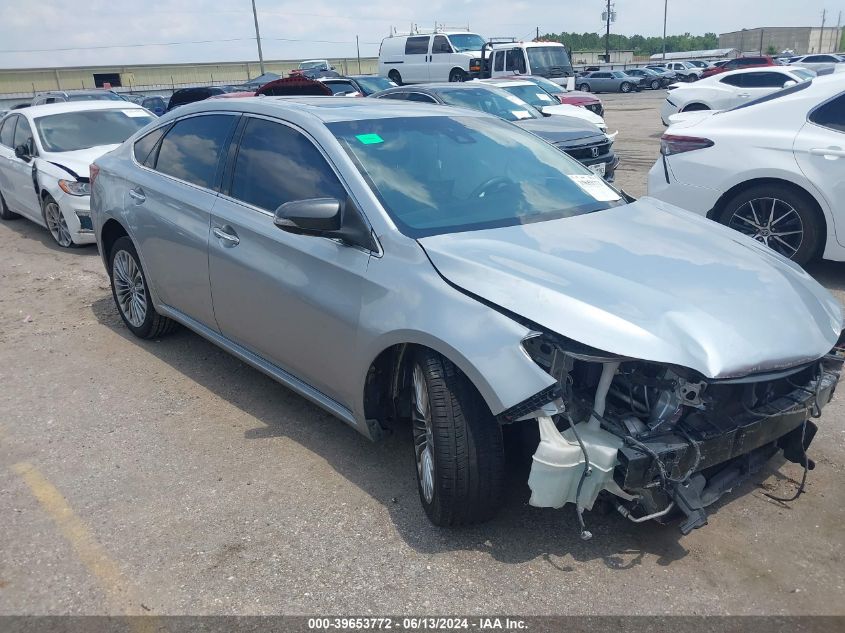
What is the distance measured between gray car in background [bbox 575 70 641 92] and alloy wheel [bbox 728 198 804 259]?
40.5m

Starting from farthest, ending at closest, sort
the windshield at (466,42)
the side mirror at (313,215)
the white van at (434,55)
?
the windshield at (466,42)
the white van at (434,55)
the side mirror at (313,215)

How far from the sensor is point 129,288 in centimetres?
533

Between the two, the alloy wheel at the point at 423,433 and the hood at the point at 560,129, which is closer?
the alloy wheel at the point at 423,433

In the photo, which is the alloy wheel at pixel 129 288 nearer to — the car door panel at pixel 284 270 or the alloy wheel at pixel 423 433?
the car door panel at pixel 284 270

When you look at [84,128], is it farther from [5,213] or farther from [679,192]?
[679,192]

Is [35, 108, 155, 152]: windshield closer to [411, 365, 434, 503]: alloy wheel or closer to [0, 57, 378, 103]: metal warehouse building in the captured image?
[411, 365, 434, 503]: alloy wheel

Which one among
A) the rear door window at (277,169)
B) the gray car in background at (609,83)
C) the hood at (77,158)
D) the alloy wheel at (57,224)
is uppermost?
the rear door window at (277,169)

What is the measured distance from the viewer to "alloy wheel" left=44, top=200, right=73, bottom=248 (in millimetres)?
8328

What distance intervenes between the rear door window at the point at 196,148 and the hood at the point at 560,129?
4.90m

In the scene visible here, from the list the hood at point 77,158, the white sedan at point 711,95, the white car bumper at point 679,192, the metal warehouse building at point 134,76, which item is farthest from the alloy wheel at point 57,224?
the metal warehouse building at point 134,76

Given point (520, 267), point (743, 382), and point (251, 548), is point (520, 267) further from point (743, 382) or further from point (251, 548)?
point (251, 548)

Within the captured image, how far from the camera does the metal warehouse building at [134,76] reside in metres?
49.0

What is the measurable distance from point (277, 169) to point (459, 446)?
6.03ft

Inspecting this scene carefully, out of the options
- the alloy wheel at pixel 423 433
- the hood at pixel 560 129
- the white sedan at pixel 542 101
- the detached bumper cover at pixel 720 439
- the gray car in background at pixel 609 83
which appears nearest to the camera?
the detached bumper cover at pixel 720 439
